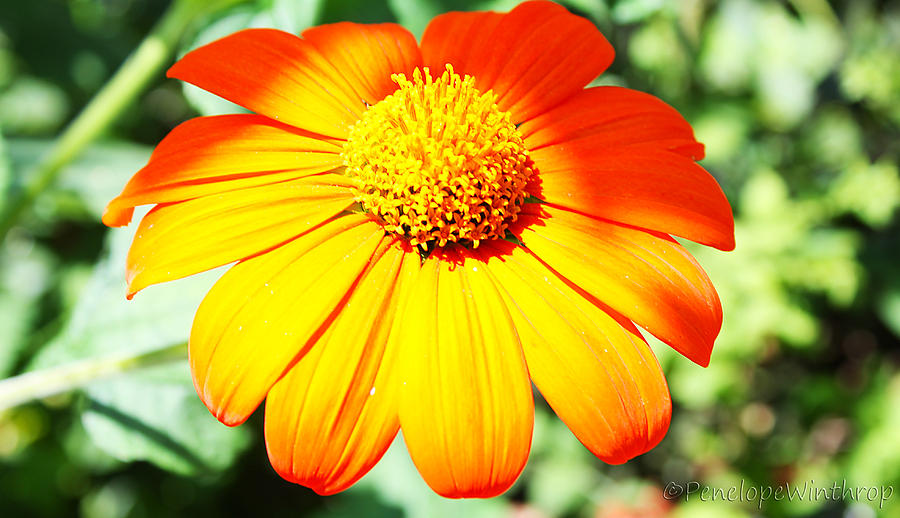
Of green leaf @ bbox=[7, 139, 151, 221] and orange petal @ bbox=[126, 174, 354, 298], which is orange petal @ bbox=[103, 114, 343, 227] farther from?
green leaf @ bbox=[7, 139, 151, 221]

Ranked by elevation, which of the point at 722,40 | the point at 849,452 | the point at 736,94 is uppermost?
the point at 722,40

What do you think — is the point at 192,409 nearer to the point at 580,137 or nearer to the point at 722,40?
the point at 580,137

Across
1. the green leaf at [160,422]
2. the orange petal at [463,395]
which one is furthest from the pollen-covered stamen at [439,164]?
the green leaf at [160,422]

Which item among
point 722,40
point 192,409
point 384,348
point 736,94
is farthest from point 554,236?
point 736,94

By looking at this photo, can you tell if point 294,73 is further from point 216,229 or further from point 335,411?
point 335,411

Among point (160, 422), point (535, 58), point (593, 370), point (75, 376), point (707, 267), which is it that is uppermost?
point (535, 58)

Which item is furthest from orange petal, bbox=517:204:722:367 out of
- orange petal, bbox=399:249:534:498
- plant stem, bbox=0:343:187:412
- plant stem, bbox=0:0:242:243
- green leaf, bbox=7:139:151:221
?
green leaf, bbox=7:139:151:221

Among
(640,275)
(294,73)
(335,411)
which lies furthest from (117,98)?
(640,275)
